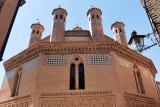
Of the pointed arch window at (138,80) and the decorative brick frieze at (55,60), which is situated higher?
the decorative brick frieze at (55,60)

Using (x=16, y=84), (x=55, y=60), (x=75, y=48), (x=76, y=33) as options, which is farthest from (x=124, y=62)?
(x=16, y=84)

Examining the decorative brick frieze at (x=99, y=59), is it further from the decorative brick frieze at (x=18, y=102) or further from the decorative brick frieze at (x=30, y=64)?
the decorative brick frieze at (x=18, y=102)

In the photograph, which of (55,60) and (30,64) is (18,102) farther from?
(55,60)

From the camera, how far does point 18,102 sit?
9.08m

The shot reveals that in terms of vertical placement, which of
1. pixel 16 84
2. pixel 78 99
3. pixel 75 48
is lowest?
pixel 78 99

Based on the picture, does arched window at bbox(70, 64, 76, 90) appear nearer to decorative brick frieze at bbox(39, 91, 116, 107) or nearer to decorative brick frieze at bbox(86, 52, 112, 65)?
decorative brick frieze at bbox(39, 91, 116, 107)

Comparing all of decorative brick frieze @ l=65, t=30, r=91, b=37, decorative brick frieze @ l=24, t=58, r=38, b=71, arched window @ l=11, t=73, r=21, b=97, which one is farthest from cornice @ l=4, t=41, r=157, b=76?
decorative brick frieze @ l=65, t=30, r=91, b=37

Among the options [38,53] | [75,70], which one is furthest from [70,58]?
[38,53]

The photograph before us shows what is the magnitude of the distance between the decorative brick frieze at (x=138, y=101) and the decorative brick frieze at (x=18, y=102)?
15.4 ft

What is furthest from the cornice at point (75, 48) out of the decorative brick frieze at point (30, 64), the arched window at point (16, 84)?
the arched window at point (16, 84)

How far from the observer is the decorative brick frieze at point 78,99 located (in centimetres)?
830

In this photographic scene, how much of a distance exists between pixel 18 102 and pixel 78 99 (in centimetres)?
309

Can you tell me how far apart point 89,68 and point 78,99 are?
5.76 ft

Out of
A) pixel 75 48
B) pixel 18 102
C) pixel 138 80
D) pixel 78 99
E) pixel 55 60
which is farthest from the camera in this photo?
pixel 138 80
